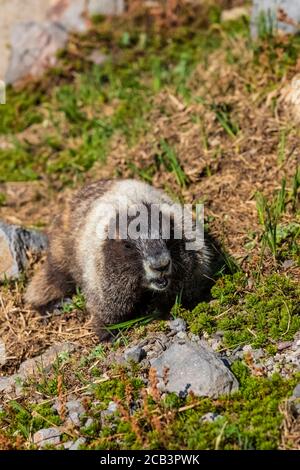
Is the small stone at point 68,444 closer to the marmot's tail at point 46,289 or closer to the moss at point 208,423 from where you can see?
the moss at point 208,423

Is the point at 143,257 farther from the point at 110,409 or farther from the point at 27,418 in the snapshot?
the point at 27,418

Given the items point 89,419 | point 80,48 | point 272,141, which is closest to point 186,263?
point 89,419

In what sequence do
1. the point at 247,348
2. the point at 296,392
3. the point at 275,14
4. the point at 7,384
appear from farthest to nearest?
the point at 275,14
the point at 7,384
the point at 247,348
the point at 296,392

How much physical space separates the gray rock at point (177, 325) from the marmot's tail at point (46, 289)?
4.77 feet

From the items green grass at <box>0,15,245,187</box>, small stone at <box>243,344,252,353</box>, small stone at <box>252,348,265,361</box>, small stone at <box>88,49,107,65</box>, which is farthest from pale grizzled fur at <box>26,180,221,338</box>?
small stone at <box>88,49,107,65</box>

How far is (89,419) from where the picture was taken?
512 centimetres

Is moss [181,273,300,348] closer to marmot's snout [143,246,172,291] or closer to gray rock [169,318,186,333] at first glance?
gray rock [169,318,186,333]

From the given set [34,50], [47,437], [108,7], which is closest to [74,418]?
[47,437]

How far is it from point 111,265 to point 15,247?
1762 millimetres

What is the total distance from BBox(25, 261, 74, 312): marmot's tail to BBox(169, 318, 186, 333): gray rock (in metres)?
1.45

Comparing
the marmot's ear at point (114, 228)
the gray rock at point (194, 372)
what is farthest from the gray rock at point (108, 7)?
the gray rock at point (194, 372)

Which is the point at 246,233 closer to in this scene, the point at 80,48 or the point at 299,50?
the point at 299,50

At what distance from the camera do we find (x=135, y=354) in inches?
222

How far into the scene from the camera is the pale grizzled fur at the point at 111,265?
5781 millimetres
